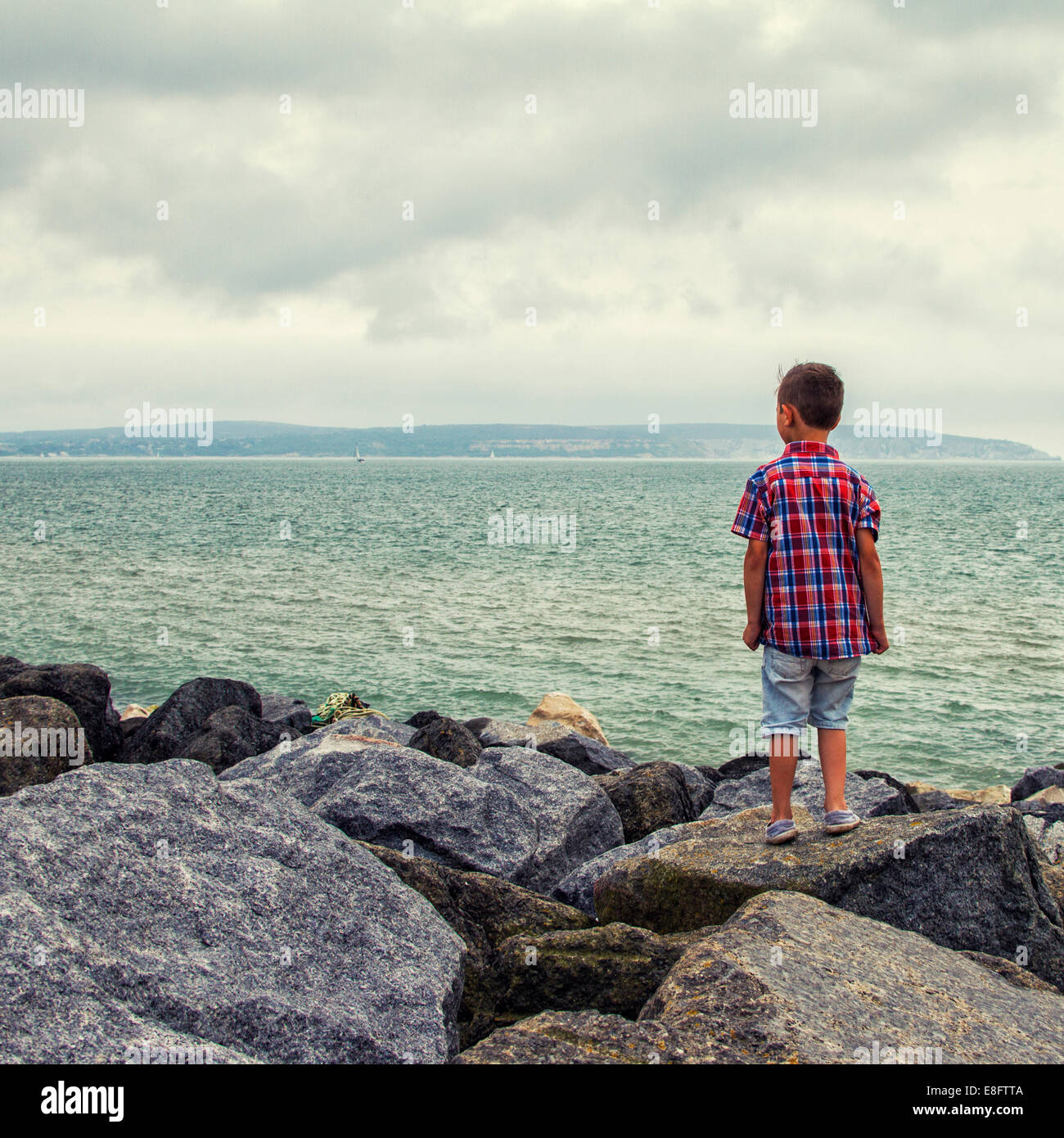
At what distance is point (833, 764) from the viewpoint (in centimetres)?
516

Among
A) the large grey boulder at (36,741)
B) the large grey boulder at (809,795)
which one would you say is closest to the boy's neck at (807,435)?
the large grey boulder at (809,795)

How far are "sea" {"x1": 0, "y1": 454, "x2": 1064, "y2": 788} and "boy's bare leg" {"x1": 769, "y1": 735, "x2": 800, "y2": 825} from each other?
33.7 feet

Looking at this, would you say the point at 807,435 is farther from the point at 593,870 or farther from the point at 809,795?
the point at 809,795

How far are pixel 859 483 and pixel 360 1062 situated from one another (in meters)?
3.60

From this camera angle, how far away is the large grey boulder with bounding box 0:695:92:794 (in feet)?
27.9

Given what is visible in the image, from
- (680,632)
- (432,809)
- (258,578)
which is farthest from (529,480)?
(432,809)

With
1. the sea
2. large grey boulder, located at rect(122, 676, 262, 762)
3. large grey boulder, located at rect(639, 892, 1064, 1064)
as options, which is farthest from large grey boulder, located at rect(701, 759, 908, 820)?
large grey boulder, located at rect(122, 676, 262, 762)

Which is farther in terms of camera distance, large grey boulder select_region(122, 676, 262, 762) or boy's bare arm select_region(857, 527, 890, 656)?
large grey boulder select_region(122, 676, 262, 762)

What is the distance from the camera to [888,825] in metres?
5.17

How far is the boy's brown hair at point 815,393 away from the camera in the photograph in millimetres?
4961

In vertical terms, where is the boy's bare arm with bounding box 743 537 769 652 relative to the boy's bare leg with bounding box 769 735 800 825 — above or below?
above

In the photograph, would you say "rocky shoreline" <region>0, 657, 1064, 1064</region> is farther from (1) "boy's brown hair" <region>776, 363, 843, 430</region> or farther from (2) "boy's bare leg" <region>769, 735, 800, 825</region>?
(1) "boy's brown hair" <region>776, 363, 843, 430</region>

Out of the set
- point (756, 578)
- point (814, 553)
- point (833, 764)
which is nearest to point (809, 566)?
point (814, 553)
